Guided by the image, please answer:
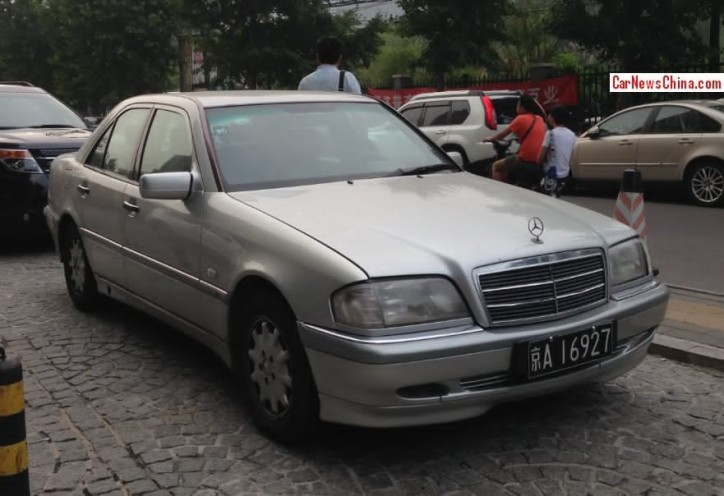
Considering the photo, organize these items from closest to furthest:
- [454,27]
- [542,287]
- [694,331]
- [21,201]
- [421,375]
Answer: [421,375] → [542,287] → [694,331] → [21,201] → [454,27]

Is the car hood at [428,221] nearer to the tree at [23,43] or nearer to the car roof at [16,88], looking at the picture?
the car roof at [16,88]

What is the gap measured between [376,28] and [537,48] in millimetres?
8573

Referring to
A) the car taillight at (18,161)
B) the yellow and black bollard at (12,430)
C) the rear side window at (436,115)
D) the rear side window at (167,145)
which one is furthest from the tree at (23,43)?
the yellow and black bollard at (12,430)

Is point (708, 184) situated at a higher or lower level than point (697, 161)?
lower

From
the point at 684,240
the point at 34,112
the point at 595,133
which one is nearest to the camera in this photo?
the point at 684,240

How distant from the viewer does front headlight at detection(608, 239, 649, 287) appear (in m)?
3.88

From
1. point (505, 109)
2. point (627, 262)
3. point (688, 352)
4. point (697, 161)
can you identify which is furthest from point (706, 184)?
point (627, 262)

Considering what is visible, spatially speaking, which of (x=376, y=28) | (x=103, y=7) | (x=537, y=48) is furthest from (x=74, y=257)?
(x=537, y=48)

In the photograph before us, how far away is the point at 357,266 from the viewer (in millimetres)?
3344

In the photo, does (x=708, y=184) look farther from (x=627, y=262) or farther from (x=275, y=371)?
(x=275, y=371)

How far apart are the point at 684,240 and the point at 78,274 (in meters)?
6.39

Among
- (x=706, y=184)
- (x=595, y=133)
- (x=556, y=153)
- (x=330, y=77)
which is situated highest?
(x=330, y=77)

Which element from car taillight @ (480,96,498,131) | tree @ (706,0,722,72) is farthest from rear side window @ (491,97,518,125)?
tree @ (706,0,722,72)

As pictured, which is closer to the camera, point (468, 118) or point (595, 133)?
point (595, 133)
